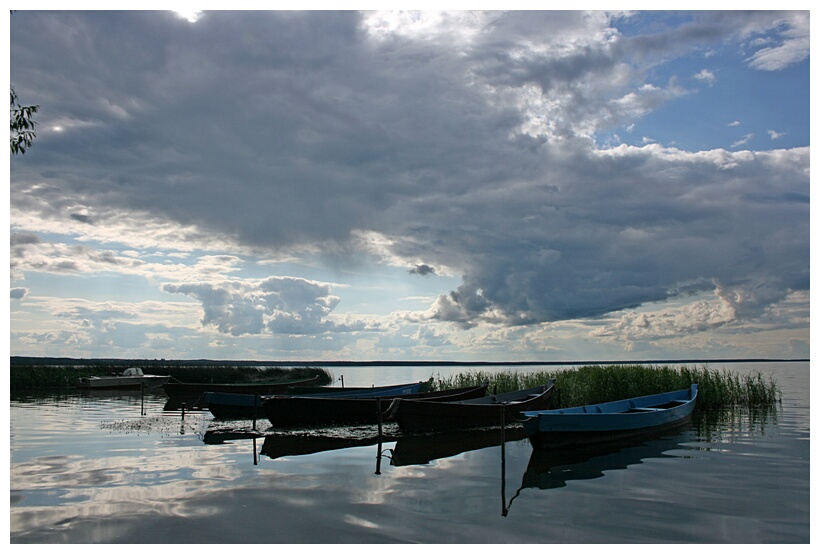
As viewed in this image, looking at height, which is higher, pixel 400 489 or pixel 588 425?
pixel 588 425

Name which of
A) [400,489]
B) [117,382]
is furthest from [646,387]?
[117,382]

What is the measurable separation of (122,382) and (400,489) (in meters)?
44.2

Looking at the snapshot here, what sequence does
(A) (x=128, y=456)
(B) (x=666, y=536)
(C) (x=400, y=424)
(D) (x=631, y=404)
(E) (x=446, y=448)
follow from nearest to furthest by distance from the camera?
(B) (x=666, y=536) → (A) (x=128, y=456) → (E) (x=446, y=448) → (C) (x=400, y=424) → (D) (x=631, y=404)

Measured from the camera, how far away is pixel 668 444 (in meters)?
18.8

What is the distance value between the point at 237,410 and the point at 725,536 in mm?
22336

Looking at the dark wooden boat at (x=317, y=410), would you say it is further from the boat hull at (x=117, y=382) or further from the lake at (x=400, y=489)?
the boat hull at (x=117, y=382)

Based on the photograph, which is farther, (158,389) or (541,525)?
(158,389)

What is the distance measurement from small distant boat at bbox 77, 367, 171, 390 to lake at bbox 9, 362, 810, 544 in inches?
1174

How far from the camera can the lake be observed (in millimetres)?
9930

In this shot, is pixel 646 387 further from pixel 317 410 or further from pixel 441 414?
pixel 317 410

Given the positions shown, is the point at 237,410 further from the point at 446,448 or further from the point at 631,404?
the point at 631,404

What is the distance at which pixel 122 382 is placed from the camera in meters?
49.9

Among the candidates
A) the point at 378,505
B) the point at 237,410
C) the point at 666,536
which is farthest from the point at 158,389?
the point at 666,536

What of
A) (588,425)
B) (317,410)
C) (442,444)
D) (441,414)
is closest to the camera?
(588,425)
